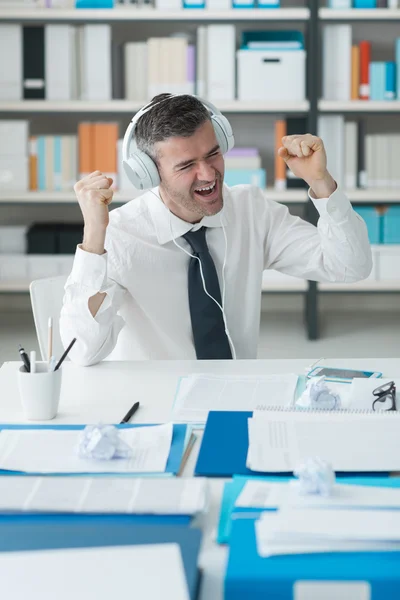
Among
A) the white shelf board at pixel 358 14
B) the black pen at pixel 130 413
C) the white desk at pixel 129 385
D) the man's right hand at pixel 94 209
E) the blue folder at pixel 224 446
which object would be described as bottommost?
the white desk at pixel 129 385

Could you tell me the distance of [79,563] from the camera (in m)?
0.88

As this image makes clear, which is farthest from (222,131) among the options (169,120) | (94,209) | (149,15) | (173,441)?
(149,15)

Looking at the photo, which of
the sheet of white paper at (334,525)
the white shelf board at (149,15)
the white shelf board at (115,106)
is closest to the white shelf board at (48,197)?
the white shelf board at (115,106)

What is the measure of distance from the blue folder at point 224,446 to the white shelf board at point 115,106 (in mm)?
2834

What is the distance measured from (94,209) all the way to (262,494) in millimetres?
843

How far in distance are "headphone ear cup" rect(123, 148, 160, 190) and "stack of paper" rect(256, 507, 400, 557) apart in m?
1.07

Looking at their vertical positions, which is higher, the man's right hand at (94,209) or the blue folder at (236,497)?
the man's right hand at (94,209)

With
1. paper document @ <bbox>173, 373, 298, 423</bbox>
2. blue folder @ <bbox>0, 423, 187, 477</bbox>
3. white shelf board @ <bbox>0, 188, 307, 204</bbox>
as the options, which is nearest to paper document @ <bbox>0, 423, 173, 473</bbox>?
blue folder @ <bbox>0, 423, 187, 477</bbox>

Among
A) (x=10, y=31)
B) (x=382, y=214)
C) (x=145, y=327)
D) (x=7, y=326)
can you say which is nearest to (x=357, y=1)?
(x=382, y=214)

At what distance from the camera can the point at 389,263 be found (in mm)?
4090

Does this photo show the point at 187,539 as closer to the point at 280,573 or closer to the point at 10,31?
the point at 280,573

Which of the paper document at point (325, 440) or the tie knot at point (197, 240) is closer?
the paper document at point (325, 440)

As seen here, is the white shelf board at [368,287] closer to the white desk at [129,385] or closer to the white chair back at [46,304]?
the white chair back at [46,304]

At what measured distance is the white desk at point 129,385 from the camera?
140 centimetres
